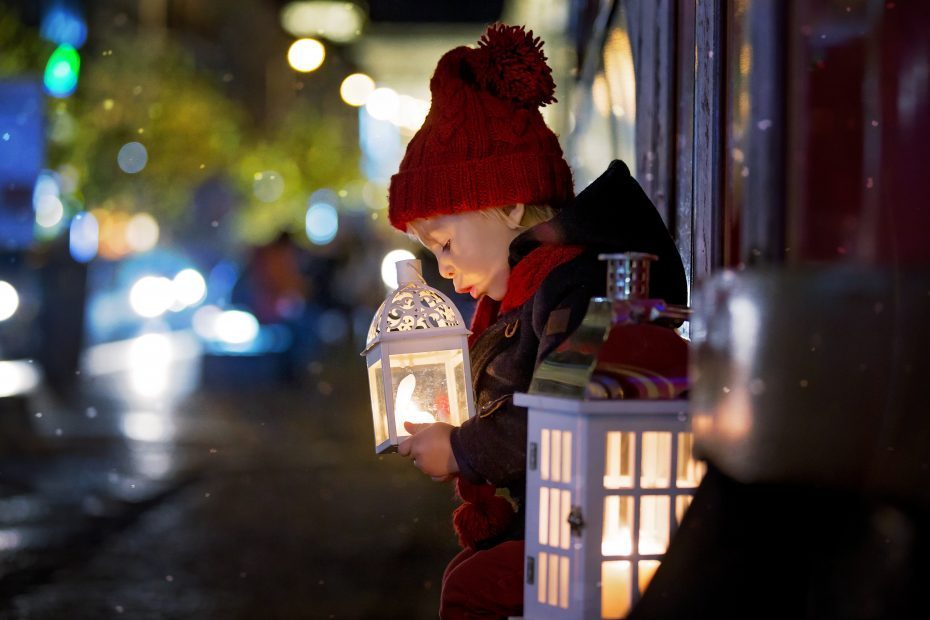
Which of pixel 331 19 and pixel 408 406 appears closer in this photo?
pixel 408 406

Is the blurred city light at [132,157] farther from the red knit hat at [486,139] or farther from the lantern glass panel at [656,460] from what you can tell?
the lantern glass panel at [656,460]

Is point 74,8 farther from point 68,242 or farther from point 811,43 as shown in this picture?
point 811,43

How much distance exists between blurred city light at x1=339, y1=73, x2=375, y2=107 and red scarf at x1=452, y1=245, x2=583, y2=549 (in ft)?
98.5

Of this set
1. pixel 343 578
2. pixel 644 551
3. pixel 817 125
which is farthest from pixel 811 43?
pixel 343 578

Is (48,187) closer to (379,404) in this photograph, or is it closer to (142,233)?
(142,233)

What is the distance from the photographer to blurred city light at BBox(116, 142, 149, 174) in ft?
89.9

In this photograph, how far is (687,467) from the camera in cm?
256

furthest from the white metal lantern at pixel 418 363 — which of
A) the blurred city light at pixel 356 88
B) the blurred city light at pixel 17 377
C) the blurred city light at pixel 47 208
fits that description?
the blurred city light at pixel 356 88

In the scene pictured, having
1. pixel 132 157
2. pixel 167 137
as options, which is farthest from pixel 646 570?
pixel 167 137

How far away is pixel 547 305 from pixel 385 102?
86.8 feet

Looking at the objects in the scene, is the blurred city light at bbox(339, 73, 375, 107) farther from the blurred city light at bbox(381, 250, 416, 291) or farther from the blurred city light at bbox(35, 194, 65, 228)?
the blurred city light at bbox(381, 250, 416, 291)

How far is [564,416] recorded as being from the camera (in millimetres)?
2533

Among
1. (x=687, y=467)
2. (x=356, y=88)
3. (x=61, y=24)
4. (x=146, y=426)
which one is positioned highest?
(x=356, y=88)

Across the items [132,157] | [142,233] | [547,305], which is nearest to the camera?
[547,305]
